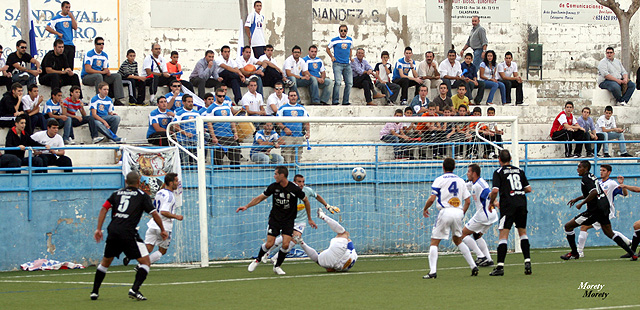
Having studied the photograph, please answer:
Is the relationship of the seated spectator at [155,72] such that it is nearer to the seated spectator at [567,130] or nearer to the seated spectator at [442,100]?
the seated spectator at [442,100]

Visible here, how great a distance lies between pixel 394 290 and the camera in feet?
35.8

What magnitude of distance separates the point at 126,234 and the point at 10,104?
26.2ft

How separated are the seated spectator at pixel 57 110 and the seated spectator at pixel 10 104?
541mm

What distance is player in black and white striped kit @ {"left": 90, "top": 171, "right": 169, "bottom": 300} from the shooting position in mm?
10195

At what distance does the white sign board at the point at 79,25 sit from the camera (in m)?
24.0

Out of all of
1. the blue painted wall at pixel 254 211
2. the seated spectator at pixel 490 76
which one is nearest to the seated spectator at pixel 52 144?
the blue painted wall at pixel 254 211

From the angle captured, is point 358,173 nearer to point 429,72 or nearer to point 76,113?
point 429,72

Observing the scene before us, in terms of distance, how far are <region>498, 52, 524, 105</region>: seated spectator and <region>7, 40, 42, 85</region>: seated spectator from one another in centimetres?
1181

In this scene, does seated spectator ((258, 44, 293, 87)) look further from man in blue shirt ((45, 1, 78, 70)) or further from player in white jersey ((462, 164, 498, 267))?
player in white jersey ((462, 164, 498, 267))

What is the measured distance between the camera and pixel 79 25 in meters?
24.6

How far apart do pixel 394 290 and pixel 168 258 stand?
287 inches

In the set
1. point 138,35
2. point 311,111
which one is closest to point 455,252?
point 311,111

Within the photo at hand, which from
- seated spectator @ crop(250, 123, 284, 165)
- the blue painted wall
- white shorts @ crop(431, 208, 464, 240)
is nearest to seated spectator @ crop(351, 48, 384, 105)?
the blue painted wall

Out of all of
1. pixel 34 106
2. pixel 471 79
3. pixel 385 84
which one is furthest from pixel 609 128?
pixel 34 106
